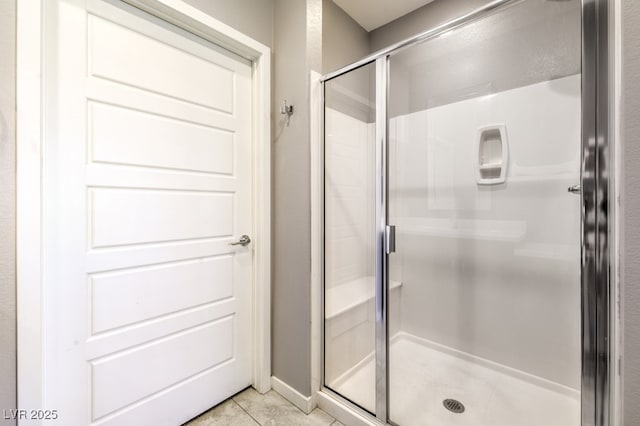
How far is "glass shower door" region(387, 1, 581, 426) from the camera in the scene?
1435 millimetres

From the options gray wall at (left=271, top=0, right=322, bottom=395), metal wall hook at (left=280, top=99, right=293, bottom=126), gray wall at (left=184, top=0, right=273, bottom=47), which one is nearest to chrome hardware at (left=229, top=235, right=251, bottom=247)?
gray wall at (left=271, top=0, right=322, bottom=395)

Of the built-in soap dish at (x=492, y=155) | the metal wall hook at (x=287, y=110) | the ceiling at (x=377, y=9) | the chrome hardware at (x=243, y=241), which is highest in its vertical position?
the ceiling at (x=377, y=9)

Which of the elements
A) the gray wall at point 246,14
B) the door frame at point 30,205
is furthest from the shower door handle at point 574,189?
the door frame at point 30,205

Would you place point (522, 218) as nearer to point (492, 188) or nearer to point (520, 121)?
point (492, 188)

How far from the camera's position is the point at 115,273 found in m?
1.20

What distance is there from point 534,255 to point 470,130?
0.86 m

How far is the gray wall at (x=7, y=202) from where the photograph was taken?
0.91 m

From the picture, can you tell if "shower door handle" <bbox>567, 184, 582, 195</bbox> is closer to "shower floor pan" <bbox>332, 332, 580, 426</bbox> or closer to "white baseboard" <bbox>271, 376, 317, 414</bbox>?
"shower floor pan" <bbox>332, 332, 580, 426</bbox>

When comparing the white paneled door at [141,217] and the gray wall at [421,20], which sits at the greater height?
the gray wall at [421,20]

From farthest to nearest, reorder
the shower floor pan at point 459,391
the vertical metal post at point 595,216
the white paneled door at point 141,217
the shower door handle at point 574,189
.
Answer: the shower floor pan at point 459,391 → the shower door handle at point 574,189 → the white paneled door at point 141,217 → the vertical metal post at point 595,216

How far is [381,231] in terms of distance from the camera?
55.9 inches

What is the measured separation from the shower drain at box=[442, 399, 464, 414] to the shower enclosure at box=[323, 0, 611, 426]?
0.03 feet

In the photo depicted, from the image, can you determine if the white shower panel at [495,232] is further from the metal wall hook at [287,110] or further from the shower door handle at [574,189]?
the metal wall hook at [287,110]

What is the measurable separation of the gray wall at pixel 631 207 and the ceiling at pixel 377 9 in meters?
1.78
